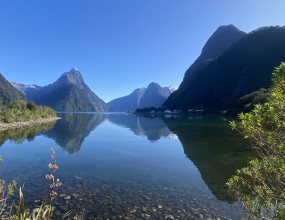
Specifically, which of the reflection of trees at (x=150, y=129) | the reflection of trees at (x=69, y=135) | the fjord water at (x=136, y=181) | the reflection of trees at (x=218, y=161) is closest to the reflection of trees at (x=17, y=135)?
the reflection of trees at (x=69, y=135)

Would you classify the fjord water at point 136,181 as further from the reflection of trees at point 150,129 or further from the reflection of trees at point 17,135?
the reflection of trees at point 150,129

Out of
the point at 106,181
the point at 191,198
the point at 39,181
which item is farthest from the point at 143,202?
the point at 39,181

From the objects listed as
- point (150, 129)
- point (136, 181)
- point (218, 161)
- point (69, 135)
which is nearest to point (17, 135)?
point (69, 135)

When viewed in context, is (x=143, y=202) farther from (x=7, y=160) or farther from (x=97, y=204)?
(x=7, y=160)

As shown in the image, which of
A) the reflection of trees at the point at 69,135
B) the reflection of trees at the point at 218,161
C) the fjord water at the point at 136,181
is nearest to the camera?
the fjord water at the point at 136,181

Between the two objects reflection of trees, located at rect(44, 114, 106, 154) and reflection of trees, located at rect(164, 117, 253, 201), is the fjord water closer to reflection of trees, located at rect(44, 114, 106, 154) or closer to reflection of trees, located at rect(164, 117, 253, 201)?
reflection of trees, located at rect(164, 117, 253, 201)

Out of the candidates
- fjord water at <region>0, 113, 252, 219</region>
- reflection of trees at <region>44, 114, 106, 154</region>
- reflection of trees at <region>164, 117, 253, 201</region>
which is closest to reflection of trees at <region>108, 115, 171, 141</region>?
reflection of trees at <region>44, 114, 106, 154</region>

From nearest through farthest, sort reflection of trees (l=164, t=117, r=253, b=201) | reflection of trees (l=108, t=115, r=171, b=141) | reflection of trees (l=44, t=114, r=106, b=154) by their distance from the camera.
Answer: 1. reflection of trees (l=164, t=117, r=253, b=201)
2. reflection of trees (l=44, t=114, r=106, b=154)
3. reflection of trees (l=108, t=115, r=171, b=141)

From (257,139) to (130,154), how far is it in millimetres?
32194

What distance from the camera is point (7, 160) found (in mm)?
31906

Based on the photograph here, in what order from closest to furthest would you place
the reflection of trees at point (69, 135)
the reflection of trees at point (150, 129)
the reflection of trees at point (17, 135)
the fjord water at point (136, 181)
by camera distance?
the fjord water at point (136, 181) < the reflection of trees at point (69, 135) < the reflection of trees at point (17, 135) < the reflection of trees at point (150, 129)

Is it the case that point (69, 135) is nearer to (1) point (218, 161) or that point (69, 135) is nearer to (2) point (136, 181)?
(1) point (218, 161)

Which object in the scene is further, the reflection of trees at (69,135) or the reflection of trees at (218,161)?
the reflection of trees at (69,135)

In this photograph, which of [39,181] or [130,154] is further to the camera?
[130,154]
